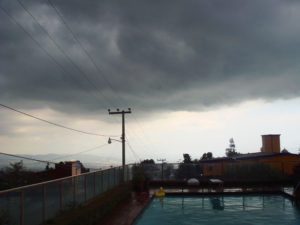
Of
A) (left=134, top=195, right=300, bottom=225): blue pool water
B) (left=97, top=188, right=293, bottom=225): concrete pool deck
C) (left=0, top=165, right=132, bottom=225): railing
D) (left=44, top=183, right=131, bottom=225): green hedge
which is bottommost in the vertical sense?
(left=134, top=195, right=300, bottom=225): blue pool water

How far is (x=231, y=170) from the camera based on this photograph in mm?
25047

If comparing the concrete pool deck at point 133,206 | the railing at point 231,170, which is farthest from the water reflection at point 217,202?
→ the railing at point 231,170

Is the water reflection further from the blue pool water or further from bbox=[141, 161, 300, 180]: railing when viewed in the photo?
bbox=[141, 161, 300, 180]: railing

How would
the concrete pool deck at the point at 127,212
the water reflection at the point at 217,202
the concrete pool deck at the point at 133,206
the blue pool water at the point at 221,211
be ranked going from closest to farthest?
the concrete pool deck at the point at 127,212, the concrete pool deck at the point at 133,206, the blue pool water at the point at 221,211, the water reflection at the point at 217,202

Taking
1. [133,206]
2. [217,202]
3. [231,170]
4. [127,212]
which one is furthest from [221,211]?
[231,170]

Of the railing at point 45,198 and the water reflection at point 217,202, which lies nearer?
the railing at point 45,198

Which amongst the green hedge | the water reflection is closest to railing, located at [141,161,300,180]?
the water reflection

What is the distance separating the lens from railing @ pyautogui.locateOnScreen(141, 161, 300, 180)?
24.3m

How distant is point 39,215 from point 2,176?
593 inches

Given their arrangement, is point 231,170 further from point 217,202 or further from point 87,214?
point 87,214

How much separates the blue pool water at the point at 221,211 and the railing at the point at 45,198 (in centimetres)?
254

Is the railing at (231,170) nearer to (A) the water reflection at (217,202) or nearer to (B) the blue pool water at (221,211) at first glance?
(B) the blue pool water at (221,211)

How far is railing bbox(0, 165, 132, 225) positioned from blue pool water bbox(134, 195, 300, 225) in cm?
254

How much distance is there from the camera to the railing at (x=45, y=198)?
7.47 m
